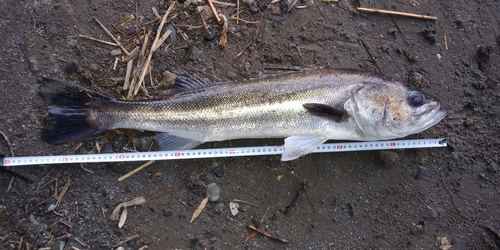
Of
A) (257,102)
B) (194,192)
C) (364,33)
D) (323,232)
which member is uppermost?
(364,33)

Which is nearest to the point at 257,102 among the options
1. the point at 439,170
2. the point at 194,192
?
the point at 194,192

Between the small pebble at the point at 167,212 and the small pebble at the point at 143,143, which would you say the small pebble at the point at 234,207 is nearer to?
the small pebble at the point at 167,212

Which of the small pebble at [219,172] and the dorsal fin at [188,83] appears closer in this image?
the dorsal fin at [188,83]

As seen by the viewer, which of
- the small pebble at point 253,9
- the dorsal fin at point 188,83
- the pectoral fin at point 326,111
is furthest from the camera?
the small pebble at point 253,9

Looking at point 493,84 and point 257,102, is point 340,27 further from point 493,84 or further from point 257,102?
point 493,84

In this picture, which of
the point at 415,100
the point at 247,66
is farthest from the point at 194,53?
the point at 415,100

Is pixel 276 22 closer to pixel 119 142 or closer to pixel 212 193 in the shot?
pixel 212 193

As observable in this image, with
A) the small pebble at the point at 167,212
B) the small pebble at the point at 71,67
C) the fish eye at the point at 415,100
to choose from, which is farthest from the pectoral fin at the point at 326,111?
the small pebble at the point at 71,67
